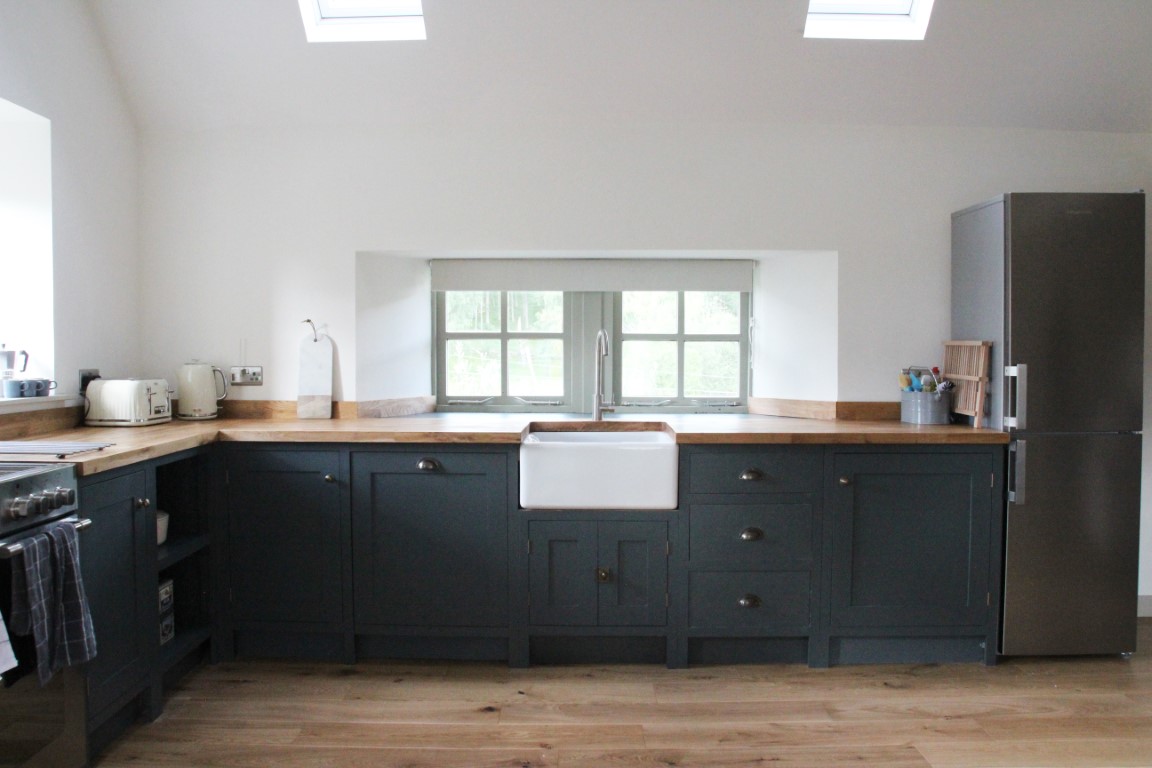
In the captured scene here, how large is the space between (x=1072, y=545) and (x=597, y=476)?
180 cm

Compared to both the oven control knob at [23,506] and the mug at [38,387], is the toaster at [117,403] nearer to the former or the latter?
the mug at [38,387]

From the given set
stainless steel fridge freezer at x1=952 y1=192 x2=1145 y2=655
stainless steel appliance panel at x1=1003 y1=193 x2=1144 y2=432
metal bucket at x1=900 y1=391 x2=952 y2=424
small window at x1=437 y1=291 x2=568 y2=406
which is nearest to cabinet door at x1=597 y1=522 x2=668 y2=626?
small window at x1=437 y1=291 x2=568 y2=406

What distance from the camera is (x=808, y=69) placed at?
9.14 ft

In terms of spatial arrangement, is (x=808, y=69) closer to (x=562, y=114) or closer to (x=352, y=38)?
(x=562, y=114)

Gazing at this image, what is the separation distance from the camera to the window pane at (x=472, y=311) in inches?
135

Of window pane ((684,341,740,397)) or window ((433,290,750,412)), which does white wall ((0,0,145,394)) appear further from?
window pane ((684,341,740,397))

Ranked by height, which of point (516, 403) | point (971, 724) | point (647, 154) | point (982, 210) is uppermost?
point (647, 154)

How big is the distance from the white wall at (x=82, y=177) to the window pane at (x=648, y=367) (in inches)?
87.6

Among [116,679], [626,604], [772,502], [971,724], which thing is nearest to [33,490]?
[116,679]

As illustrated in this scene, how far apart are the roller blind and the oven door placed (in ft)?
6.81

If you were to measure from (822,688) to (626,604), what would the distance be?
0.74 meters

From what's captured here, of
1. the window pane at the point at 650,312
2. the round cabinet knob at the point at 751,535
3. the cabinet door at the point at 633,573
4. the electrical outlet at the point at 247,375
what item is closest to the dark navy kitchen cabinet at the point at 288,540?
the electrical outlet at the point at 247,375

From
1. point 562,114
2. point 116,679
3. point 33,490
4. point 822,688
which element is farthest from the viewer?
point 562,114

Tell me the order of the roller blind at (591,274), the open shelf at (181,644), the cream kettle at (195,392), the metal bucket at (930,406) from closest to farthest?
the open shelf at (181,644), the metal bucket at (930,406), the cream kettle at (195,392), the roller blind at (591,274)
